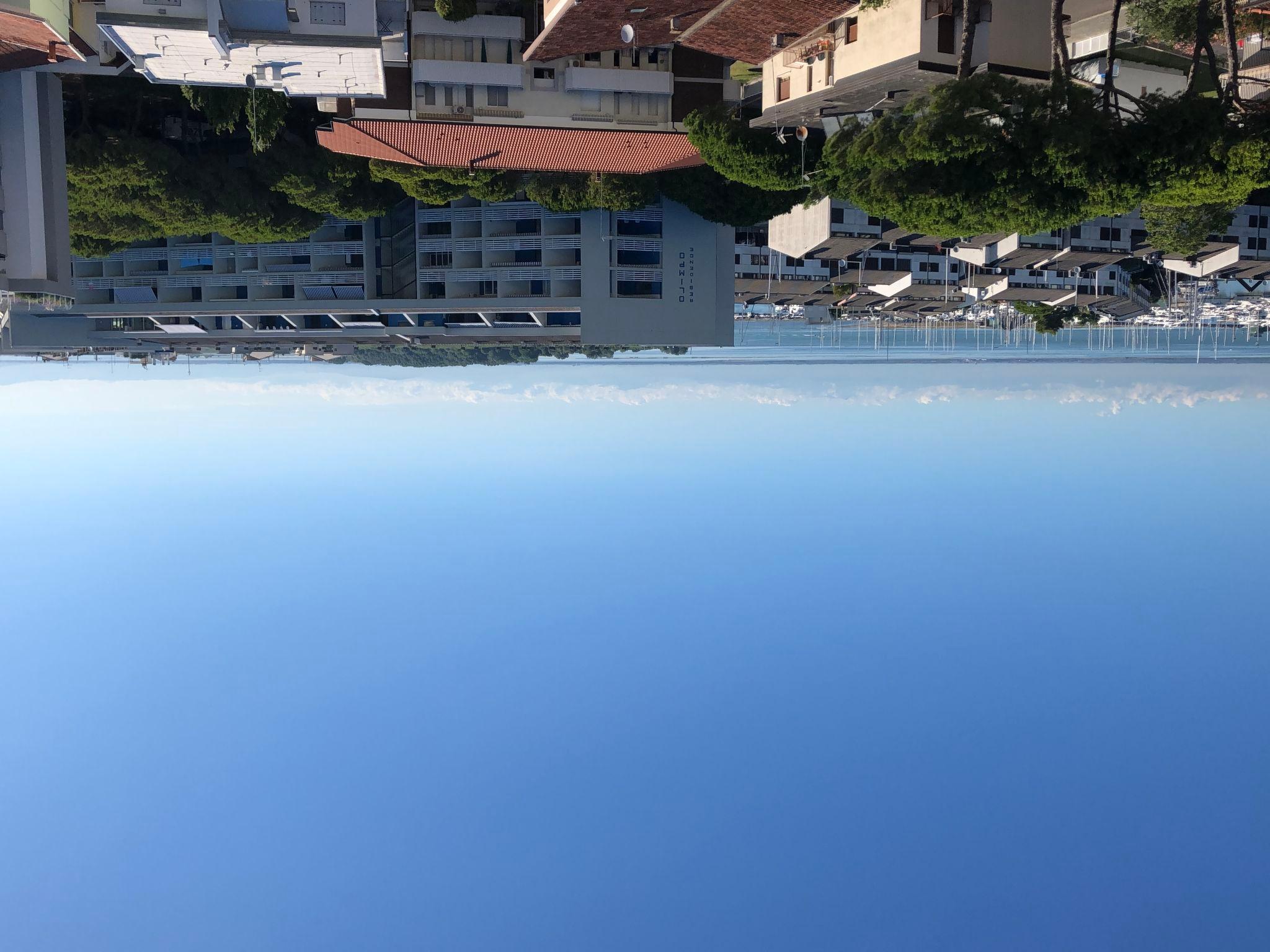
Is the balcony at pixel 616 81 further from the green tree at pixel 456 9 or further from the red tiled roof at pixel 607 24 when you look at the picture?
the green tree at pixel 456 9

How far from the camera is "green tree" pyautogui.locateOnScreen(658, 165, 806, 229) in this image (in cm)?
4769

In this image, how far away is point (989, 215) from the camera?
3120cm

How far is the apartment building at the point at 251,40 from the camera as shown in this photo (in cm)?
3212

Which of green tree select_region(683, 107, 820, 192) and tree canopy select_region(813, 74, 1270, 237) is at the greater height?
green tree select_region(683, 107, 820, 192)

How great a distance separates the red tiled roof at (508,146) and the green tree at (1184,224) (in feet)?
74.2

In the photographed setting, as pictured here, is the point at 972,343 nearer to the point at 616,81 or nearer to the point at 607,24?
the point at 616,81

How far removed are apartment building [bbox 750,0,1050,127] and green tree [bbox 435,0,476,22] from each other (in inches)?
463

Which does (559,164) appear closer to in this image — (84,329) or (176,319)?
(176,319)

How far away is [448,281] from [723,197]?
17067 mm

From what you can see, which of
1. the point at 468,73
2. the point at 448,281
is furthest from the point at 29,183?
the point at 448,281

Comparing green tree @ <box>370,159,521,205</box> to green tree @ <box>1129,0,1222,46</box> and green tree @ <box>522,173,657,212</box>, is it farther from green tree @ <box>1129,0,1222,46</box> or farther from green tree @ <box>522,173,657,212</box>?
green tree @ <box>1129,0,1222,46</box>

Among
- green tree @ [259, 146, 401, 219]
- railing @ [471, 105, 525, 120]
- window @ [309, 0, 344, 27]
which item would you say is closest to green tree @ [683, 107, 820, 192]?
railing @ [471, 105, 525, 120]

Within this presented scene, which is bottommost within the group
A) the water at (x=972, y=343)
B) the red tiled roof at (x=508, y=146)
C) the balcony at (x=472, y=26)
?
the water at (x=972, y=343)

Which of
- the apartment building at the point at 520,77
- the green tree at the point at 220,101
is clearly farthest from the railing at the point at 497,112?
the green tree at the point at 220,101
